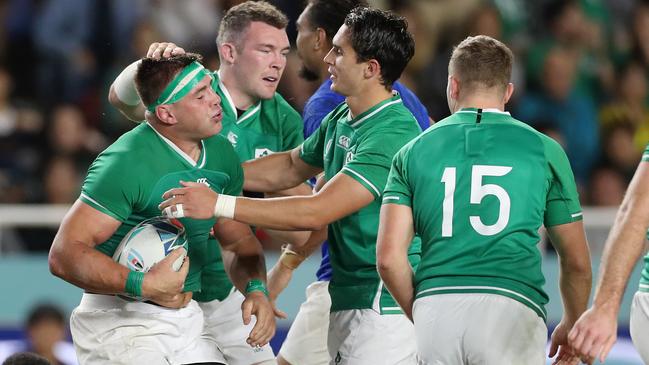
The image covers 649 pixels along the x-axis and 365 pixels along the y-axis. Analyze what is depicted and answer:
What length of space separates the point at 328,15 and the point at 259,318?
1942 millimetres

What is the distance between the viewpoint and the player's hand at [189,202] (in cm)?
482

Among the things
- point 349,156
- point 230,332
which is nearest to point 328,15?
point 349,156

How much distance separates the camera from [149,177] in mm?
4965

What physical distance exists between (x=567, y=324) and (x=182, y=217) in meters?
1.56

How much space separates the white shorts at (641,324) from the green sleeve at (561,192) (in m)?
0.51

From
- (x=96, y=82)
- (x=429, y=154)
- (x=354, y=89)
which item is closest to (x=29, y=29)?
(x=96, y=82)

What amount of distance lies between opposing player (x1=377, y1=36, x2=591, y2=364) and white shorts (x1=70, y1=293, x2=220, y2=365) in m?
0.86

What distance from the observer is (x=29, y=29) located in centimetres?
1077

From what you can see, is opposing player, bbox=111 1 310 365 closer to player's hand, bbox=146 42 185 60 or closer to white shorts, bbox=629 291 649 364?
player's hand, bbox=146 42 185 60

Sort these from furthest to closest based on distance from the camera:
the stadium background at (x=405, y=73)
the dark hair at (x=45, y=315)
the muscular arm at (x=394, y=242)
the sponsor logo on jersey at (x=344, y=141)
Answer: the stadium background at (x=405, y=73), the dark hair at (x=45, y=315), the sponsor logo on jersey at (x=344, y=141), the muscular arm at (x=394, y=242)

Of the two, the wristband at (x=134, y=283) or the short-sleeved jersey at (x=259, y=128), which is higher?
the short-sleeved jersey at (x=259, y=128)

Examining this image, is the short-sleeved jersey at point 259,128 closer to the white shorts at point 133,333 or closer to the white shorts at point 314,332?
the white shorts at point 314,332

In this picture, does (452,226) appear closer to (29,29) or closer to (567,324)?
(567,324)

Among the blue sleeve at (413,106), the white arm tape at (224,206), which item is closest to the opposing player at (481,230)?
the white arm tape at (224,206)
